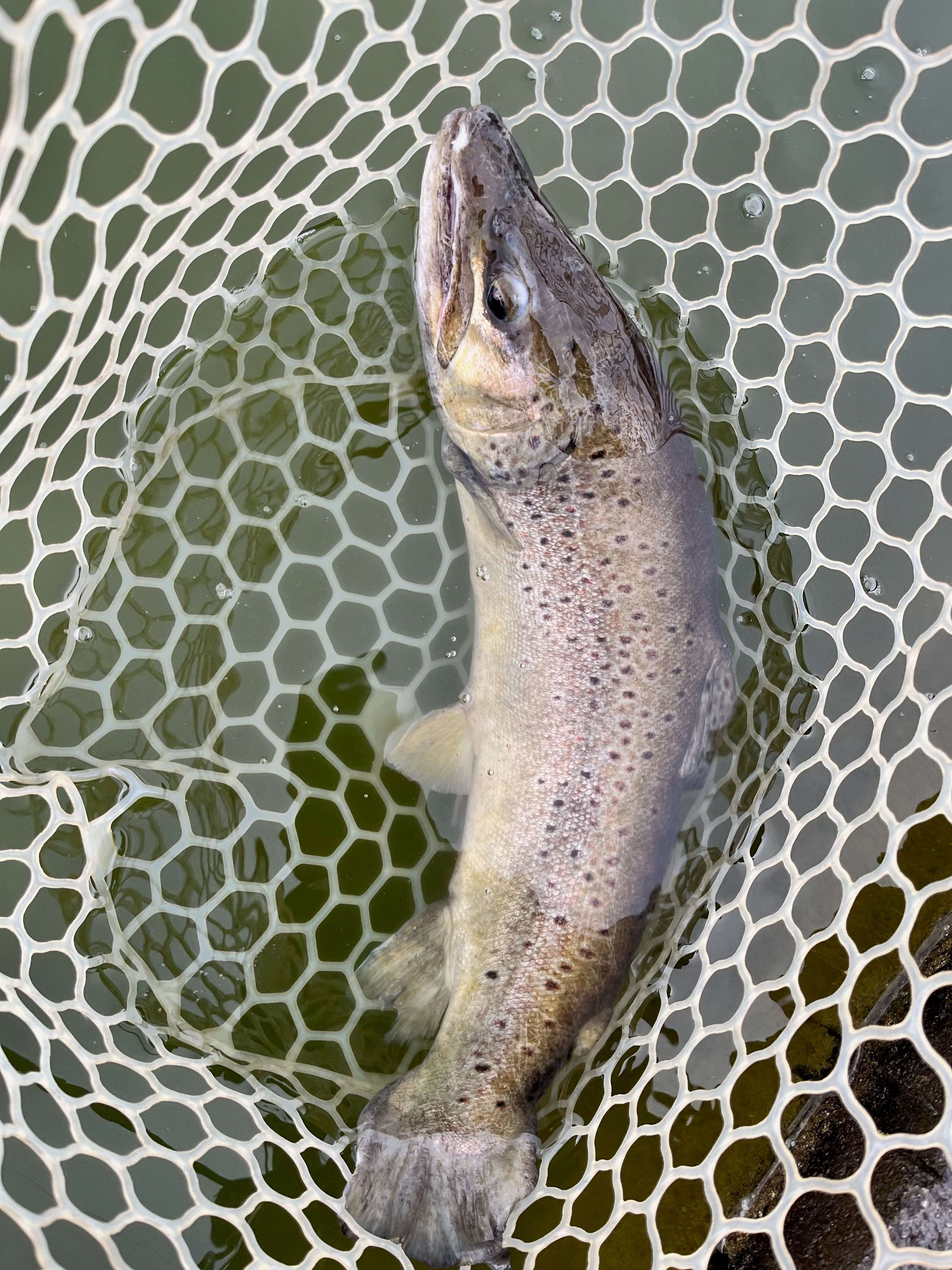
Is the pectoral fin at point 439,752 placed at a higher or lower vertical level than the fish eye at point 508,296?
lower

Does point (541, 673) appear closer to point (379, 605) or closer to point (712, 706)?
point (712, 706)

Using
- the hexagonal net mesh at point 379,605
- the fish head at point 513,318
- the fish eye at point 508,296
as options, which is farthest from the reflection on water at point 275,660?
the fish eye at point 508,296

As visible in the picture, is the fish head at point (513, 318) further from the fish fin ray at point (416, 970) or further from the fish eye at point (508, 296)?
the fish fin ray at point (416, 970)

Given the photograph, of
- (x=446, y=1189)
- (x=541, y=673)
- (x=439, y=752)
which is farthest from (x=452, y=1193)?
(x=541, y=673)

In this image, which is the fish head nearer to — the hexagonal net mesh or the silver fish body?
the silver fish body

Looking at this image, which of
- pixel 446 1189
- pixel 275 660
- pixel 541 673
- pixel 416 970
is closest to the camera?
pixel 446 1189

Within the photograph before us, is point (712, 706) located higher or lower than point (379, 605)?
higher
